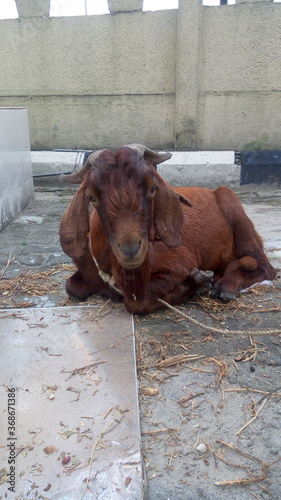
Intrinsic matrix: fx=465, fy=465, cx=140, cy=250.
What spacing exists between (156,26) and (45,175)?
A: 3.39 meters

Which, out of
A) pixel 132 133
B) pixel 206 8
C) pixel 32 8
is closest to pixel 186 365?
pixel 132 133

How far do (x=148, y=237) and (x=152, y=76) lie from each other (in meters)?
6.44

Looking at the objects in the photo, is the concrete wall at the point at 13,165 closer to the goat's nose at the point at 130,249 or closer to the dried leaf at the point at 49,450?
the goat's nose at the point at 130,249

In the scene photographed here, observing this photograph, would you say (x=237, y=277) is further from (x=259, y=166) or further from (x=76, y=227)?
(x=259, y=166)

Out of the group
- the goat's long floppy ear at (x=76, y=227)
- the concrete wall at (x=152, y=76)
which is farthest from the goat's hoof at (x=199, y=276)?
the concrete wall at (x=152, y=76)

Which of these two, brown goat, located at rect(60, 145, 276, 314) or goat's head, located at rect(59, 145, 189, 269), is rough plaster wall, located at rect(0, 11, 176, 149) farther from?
goat's head, located at rect(59, 145, 189, 269)

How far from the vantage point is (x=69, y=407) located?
2494 millimetres

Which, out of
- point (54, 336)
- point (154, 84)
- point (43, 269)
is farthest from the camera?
point (154, 84)

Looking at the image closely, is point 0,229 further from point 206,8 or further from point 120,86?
point 206,8

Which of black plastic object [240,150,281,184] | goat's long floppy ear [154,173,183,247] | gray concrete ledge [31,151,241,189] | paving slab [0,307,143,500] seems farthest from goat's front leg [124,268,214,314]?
black plastic object [240,150,281,184]

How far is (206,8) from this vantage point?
8.30 metres

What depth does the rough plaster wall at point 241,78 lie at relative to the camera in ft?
27.1

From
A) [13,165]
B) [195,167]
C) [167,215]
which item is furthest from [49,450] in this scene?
[195,167]

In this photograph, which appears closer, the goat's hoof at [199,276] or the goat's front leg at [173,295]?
the goat's front leg at [173,295]
